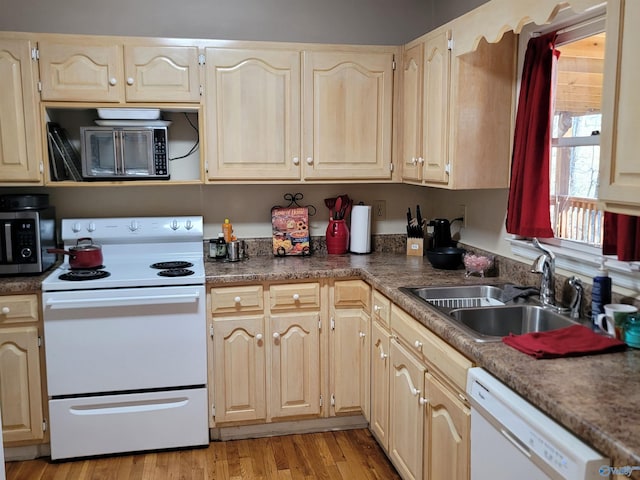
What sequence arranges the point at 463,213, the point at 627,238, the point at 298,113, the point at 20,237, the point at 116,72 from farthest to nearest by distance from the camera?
the point at 463,213, the point at 298,113, the point at 116,72, the point at 20,237, the point at 627,238

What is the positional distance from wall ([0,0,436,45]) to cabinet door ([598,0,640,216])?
7.39 ft

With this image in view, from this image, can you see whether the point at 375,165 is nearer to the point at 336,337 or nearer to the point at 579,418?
the point at 336,337

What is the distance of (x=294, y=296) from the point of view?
3107 millimetres

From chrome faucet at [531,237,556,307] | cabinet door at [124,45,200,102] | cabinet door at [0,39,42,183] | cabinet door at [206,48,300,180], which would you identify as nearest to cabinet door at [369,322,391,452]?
chrome faucet at [531,237,556,307]

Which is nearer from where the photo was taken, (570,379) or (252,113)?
(570,379)

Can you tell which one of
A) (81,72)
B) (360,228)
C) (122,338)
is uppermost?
(81,72)

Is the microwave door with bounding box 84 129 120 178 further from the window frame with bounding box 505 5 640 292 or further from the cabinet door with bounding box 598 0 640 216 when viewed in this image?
the cabinet door with bounding box 598 0 640 216

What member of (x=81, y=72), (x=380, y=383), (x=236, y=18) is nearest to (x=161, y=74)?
(x=81, y=72)

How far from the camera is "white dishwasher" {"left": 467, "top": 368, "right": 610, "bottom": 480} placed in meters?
1.33

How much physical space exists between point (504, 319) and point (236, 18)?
2303 mm

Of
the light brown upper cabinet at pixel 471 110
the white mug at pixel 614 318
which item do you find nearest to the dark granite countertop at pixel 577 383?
the white mug at pixel 614 318

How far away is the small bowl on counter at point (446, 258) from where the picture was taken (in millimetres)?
3086

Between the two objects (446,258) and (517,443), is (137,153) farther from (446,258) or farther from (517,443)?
(517,443)

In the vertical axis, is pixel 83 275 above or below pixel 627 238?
below
